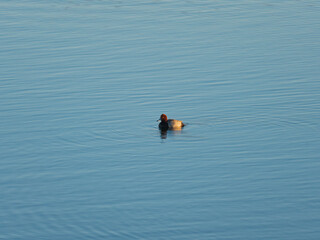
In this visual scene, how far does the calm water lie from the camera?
14.5 metres

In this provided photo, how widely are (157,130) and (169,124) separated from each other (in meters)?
0.55

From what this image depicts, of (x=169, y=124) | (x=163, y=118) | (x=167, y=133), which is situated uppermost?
(x=163, y=118)

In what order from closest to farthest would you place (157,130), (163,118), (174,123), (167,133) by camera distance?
1. (174,123)
2. (163,118)
3. (167,133)
4. (157,130)

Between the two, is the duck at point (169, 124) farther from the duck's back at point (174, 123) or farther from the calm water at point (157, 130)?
the calm water at point (157, 130)

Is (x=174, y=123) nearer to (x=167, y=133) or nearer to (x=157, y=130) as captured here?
(x=167, y=133)

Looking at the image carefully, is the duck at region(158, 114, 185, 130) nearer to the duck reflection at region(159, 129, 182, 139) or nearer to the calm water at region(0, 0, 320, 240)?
the duck reflection at region(159, 129, 182, 139)

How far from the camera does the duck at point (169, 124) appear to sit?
20.6 m

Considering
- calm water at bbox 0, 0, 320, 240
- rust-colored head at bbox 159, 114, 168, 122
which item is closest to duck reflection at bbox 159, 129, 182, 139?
calm water at bbox 0, 0, 320, 240

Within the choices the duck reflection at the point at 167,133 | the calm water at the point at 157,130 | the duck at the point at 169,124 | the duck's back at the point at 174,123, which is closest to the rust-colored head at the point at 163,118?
the duck at the point at 169,124

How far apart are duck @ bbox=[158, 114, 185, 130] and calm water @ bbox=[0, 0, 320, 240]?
0.80 feet

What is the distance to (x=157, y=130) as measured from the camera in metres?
21.1

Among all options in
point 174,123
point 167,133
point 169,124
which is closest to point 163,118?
point 169,124

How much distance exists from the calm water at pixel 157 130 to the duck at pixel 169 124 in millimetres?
242

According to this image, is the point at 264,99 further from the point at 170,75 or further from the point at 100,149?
the point at 100,149
